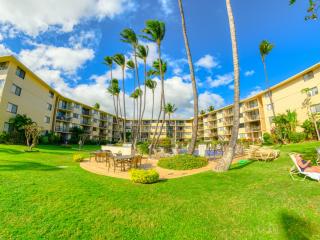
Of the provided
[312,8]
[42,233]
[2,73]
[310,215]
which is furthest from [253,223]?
[2,73]

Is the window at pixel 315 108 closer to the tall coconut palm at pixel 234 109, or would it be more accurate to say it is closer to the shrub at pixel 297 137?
the shrub at pixel 297 137

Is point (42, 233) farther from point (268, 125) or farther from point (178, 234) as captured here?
point (268, 125)

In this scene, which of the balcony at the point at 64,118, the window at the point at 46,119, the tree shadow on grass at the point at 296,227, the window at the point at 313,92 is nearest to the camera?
the tree shadow on grass at the point at 296,227

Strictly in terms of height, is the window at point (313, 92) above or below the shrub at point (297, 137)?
above

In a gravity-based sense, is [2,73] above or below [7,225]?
above

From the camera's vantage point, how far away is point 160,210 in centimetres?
546

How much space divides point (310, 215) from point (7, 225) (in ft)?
25.8

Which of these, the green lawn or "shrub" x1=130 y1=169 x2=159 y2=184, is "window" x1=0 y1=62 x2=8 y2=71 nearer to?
the green lawn

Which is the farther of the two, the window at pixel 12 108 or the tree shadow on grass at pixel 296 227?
the window at pixel 12 108

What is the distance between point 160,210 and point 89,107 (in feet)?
184

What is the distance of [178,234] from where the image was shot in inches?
173

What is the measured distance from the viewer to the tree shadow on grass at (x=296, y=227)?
4094 millimetres

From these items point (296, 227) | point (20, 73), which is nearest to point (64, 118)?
point (20, 73)

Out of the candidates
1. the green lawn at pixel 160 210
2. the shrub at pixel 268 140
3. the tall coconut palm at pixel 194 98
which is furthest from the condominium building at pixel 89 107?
the green lawn at pixel 160 210
